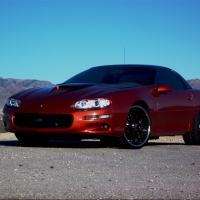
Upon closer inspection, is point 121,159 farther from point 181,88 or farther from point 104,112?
point 181,88

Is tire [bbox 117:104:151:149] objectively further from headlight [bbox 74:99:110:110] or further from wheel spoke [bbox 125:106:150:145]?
headlight [bbox 74:99:110:110]

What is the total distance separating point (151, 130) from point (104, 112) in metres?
1.04

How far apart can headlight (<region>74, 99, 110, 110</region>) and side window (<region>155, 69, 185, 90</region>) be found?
1.40 meters

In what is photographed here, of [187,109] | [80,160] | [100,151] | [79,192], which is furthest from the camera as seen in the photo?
[187,109]

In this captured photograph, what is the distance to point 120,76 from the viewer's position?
9.52 m

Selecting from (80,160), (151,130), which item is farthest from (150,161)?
(151,130)

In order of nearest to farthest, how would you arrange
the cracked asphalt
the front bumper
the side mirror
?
the cracked asphalt
the front bumper
the side mirror

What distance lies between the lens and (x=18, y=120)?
8.76m

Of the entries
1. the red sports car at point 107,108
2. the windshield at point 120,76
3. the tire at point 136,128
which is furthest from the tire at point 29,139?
the tire at point 136,128

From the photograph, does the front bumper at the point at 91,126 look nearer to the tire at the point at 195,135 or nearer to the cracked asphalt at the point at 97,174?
the cracked asphalt at the point at 97,174

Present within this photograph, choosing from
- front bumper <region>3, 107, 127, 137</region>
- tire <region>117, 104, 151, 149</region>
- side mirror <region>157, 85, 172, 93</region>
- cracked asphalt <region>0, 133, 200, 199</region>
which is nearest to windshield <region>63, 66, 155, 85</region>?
side mirror <region>157, 85, 172, 93</region>

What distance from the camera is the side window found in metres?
9.70

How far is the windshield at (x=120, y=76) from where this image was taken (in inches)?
371

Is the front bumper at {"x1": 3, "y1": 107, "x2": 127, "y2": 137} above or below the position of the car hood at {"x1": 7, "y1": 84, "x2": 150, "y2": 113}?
below
